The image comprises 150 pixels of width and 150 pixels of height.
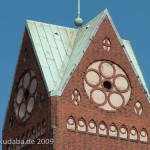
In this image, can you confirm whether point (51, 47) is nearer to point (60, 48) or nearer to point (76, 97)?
point (60, 48)

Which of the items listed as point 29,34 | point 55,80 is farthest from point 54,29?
point 55,80

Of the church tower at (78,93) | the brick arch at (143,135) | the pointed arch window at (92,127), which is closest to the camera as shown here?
the church tower at (78,93)

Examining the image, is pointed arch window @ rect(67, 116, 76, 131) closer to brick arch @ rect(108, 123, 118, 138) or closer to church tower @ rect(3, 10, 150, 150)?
church tower @ rect(3, 10, 150, 150)

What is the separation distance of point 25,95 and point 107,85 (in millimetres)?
4317

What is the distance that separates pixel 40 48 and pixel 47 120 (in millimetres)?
4292

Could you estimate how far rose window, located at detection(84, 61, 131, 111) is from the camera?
129ft

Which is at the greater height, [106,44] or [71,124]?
[106,44]

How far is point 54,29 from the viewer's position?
42531 millimetres

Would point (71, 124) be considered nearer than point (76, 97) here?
Yes

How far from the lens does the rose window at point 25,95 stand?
40344 mm

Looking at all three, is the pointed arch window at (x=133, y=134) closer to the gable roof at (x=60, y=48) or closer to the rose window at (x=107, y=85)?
the rose window at (x=107, y=85)

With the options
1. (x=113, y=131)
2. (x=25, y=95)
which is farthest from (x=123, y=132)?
(x=25, y=95)

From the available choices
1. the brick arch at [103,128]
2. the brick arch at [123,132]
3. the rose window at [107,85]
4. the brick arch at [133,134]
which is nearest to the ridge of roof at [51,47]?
the rose window at [107,85]

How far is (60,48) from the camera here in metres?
41.3
